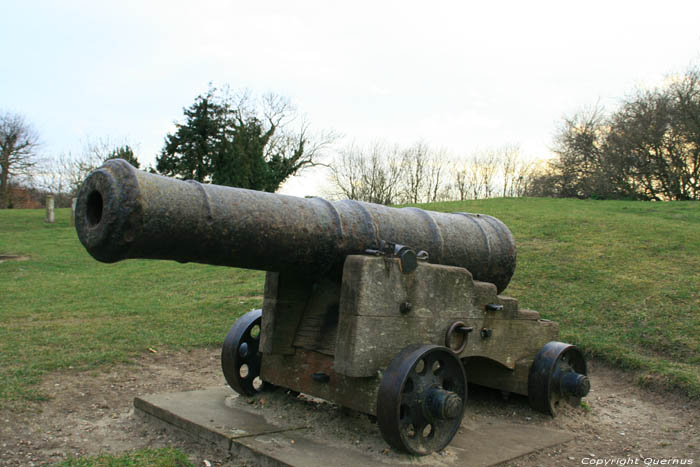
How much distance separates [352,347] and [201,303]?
23.3 feet

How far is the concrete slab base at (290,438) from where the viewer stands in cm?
359

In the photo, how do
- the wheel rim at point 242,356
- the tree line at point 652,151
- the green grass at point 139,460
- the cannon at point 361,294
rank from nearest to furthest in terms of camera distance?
the cannon at point 361,294 → the green grass at point 139,460 → the wheel rim at point 242,356 → the tree line at point 652,151

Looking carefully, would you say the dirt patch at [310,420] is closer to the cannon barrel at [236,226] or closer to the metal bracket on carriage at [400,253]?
the metal bracket on carriage at [400,253]

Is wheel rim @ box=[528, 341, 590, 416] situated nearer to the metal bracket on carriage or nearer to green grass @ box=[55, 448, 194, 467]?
the metal bracket on carriage

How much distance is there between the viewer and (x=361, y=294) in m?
3.60

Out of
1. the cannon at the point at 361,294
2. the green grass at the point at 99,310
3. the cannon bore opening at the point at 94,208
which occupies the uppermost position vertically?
the cannon bore opening at the point at 94,208

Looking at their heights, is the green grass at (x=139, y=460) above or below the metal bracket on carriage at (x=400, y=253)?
below

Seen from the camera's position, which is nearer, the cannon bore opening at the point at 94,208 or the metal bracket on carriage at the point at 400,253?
the cannon bore opening at the point at 94,208

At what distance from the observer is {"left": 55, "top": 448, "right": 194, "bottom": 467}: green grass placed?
3.45 metres

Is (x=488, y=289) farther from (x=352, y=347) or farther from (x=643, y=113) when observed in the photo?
(x=643, y=113)

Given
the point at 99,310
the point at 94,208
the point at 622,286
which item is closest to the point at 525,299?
the point at 622,286

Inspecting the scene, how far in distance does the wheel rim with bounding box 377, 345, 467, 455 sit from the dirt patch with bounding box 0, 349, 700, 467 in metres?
0.24

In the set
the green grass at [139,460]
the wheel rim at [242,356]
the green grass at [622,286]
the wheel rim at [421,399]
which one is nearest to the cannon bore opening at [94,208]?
the green grass at [139,460]

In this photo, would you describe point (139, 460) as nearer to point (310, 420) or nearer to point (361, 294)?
point (310, 420)
